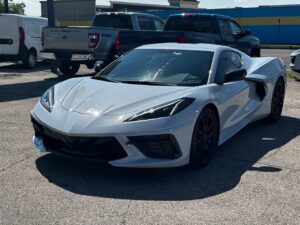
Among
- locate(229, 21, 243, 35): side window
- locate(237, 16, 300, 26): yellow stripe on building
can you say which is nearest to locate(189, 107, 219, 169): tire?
locate(229, 21, 243, 35): side window

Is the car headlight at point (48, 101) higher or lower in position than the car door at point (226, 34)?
lower

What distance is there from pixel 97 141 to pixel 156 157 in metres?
0.58

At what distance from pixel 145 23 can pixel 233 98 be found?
8799 millimetres

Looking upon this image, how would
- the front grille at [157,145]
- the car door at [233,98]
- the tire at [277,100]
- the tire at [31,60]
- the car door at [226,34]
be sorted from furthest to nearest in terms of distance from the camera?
the tire at [31,60]
the car door at [226,34]
the tire at [277,100]
the car door at [233,98]
the front grille at [157,145]

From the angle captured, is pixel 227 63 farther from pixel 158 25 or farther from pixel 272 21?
pixel 272 21

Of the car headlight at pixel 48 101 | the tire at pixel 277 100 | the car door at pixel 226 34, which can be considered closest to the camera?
the car headlight at pixel 48 101

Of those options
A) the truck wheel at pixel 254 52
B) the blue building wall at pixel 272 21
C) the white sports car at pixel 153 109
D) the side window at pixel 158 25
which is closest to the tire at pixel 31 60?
the side window at pixel 158 25

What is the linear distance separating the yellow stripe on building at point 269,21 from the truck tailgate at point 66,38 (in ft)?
97.9

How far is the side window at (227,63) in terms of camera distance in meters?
5.43

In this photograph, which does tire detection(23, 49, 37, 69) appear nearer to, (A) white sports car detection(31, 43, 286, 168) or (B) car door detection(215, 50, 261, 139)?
(A) white sports car detection(31, 43, 286, 168)

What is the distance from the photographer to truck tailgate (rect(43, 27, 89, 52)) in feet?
38.3

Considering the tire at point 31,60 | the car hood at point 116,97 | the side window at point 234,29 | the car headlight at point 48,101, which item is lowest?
the tire at point 31,60

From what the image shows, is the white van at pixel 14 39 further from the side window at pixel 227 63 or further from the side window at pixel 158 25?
the side window at pixel 227 63

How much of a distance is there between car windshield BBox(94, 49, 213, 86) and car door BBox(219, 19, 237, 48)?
6.91 m
